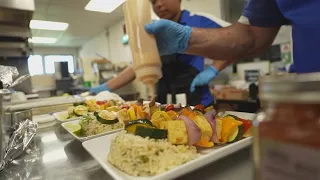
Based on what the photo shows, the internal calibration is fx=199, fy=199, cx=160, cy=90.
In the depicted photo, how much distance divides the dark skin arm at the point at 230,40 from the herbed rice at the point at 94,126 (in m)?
0.51

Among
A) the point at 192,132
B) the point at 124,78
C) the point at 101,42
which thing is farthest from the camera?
the point at 101,42

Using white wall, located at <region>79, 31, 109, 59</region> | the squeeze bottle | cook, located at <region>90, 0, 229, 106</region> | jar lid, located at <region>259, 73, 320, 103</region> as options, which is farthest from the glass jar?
white wall, located at <region>79, 31, 109, 59</region>

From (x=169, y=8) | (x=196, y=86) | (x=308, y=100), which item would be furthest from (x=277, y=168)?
(x=169, y=8)

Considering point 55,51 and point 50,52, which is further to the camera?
point 55,51

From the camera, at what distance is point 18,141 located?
615 millimetres

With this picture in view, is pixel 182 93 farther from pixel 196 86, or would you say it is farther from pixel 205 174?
pixel 205 174

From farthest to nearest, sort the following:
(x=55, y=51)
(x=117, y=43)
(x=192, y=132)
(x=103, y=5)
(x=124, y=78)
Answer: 1. (x=55, y=51)
2. (x=117, y=43)
3. (x=103, y=5)
4. (x=124, y=78)
5. (x=192, y=132)

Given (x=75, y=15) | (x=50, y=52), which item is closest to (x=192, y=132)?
(x=75, y=15)

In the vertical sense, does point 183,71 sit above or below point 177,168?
above

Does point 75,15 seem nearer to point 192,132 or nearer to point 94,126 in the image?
point 94,126

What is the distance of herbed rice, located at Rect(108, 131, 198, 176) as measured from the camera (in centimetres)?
38

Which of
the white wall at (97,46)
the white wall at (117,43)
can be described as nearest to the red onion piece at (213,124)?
the white wall at (117,43)

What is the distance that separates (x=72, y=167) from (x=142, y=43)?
43 centimetres

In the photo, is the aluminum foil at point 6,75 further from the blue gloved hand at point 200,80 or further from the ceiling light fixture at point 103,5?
the ceiling light fixture at point 103,5
